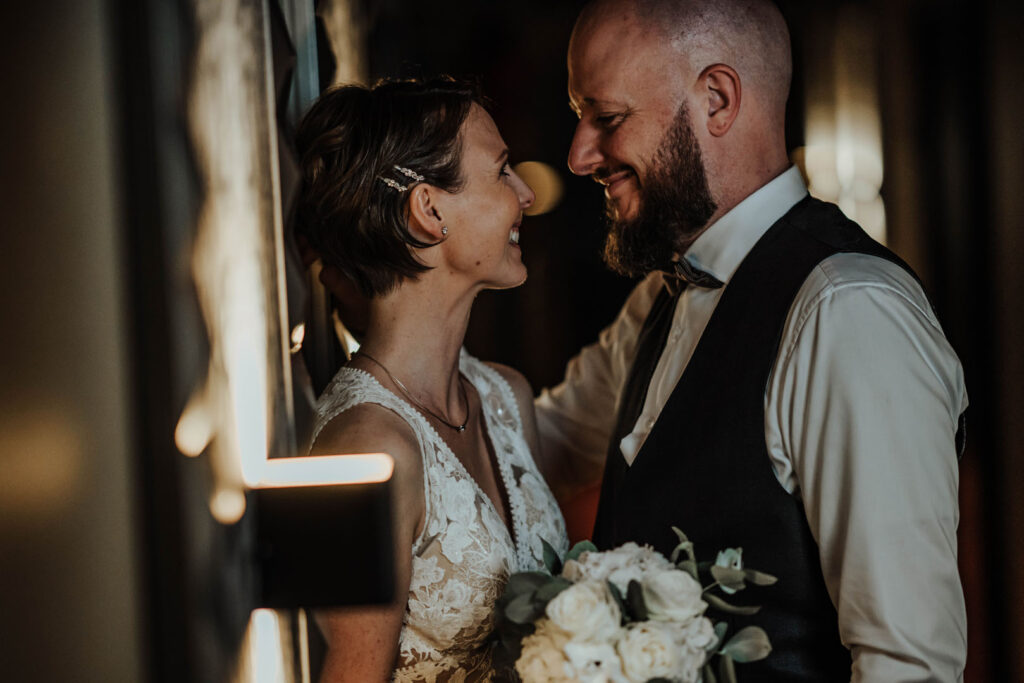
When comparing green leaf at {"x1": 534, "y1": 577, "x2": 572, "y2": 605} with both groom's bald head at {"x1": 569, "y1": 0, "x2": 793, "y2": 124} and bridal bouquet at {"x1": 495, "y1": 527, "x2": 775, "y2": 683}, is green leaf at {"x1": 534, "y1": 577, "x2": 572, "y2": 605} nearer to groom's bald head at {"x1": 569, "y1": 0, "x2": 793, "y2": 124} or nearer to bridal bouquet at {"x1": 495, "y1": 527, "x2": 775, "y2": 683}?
bridal bouquet at {"x1": 495, "y1": 527, "x2": 775, "y2": 683}

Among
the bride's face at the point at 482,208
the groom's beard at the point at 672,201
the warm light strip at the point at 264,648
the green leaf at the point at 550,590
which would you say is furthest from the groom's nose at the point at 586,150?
the warm light strip at the point at 264,648

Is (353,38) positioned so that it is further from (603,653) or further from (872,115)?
(872,115)

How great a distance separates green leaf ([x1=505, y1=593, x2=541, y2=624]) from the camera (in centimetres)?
108

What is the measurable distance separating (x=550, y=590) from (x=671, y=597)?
0.15 m

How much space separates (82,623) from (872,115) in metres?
4.16

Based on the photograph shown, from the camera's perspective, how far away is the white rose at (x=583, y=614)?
3.28 ft

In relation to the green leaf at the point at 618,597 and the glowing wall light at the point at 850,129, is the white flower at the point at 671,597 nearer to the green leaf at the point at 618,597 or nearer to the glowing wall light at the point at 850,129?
the green leaf at the point at 618,597

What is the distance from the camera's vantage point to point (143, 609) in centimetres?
52

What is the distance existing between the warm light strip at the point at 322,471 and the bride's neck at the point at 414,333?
1064 millimetres

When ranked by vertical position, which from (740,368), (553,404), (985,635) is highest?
(740,368)

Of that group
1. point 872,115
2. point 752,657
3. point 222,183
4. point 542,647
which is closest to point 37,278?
point 222,183

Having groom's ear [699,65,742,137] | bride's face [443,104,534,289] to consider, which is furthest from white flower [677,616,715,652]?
groom's ear [699,65,742,137]

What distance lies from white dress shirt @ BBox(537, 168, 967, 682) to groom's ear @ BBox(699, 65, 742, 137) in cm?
43

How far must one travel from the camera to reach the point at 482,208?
1.65 meters
